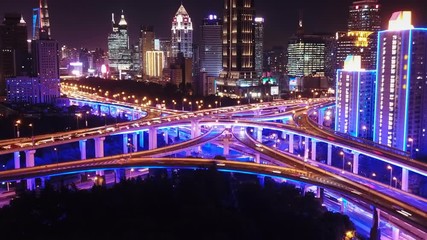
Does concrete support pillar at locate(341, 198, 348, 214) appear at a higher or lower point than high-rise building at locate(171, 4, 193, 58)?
lower

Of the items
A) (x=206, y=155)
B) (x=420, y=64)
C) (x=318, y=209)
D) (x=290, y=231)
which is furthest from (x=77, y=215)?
(x=420, y=64)

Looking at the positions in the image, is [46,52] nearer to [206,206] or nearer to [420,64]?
[420,64]

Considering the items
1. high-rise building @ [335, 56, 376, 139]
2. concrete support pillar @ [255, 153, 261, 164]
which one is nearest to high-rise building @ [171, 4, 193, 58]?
high-rise building @ [335, 56, 376, 139]

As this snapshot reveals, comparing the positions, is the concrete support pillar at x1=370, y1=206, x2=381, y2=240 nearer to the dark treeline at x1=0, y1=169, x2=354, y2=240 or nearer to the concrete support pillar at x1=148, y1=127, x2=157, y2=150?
the dark treeline at x1=0, y1=169, x2=354, y2=240

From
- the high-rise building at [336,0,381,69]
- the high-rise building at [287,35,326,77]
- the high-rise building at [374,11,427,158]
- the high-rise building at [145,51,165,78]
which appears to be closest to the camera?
the high-rise building at [374,11,427,158]

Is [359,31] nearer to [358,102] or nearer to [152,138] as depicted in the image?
[358,102]

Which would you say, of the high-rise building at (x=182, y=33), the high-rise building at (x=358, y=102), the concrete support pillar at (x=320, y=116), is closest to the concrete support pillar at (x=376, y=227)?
the high-rise building at (x=358, y=102)

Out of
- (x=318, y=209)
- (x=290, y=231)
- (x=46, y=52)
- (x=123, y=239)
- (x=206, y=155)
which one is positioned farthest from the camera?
(x=46, y=52)
